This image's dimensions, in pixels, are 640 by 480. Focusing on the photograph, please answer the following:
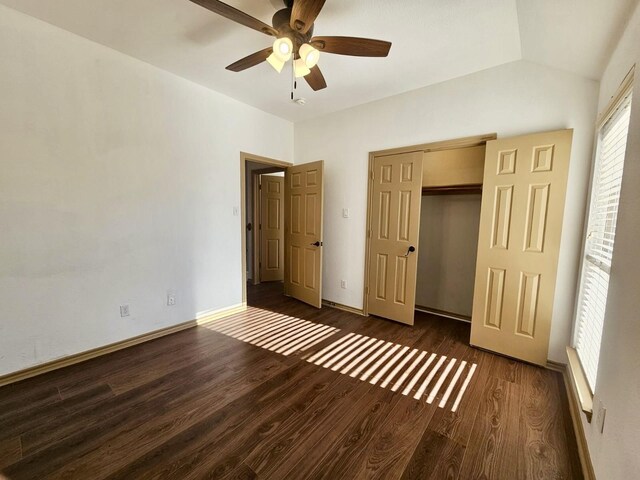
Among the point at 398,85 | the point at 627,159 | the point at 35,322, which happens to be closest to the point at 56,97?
the point at 35,322

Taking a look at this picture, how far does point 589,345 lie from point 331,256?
2630 mm

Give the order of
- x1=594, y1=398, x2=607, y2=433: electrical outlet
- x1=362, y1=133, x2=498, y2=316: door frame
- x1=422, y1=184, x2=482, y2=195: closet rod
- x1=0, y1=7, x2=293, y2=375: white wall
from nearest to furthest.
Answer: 1. x1=594, y1=398, x2=607, y2=433: electrical outlet
2. x1=0, y1=7, x2=293, y2=375: white wall
3. x1=362, y1=133, x2=498, y2=316: door frame
4. x1=422, y1=184, x2=482, y2=195: closet rod

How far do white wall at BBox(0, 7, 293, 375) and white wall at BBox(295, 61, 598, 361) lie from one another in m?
1.42

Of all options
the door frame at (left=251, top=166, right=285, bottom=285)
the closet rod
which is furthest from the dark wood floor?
the door frame at (left=251, top=166, right=285, bottom=285)

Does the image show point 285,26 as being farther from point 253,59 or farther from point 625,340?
point 625,340

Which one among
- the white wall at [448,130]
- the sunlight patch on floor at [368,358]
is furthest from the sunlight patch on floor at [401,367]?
the white wall at [448,130]

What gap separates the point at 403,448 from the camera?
1469 millimetres

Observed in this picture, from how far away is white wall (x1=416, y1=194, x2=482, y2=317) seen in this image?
3.26m

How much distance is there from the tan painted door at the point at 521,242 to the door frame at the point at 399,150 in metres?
0.21

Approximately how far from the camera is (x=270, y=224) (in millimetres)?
5027

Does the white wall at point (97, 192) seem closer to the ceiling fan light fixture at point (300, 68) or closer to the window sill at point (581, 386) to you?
the ceiling fan light fixture at point (300, 68)

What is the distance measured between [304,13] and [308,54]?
10.4 inches

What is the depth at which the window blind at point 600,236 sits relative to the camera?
152cm

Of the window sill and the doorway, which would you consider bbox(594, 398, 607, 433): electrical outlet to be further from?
the doorway
